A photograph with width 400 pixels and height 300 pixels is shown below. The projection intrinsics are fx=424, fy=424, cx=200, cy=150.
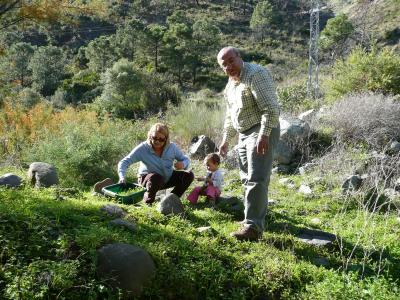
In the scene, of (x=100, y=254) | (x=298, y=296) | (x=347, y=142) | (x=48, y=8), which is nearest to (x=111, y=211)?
(x=100, y=254)

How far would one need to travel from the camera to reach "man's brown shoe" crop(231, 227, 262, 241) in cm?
359

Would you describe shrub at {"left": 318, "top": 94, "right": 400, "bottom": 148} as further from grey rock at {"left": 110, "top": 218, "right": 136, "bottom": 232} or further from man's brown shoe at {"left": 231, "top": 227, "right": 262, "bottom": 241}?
grey rock at {"left": 110, "top": 218, "right": 136, "bottom": 232}

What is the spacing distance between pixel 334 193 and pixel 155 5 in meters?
46.7

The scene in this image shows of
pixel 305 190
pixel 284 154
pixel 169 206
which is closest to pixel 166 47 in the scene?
pixel 284 154

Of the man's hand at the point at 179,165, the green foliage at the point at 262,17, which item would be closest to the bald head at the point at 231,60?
the man's hand at the point at 179,165

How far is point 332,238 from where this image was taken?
3.84 m

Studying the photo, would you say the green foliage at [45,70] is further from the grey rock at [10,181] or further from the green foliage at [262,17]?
the grey rock at [10,181]

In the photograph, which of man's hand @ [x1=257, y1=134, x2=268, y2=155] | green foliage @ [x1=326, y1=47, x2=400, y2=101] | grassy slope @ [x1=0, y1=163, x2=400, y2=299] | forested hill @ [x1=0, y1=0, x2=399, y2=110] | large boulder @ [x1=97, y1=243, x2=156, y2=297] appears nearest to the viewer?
grassy slope @ [x1=0, y1=163, x2=400, y2=299]

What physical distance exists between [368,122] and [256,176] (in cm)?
467

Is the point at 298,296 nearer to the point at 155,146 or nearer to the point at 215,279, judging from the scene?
the point at 215,279

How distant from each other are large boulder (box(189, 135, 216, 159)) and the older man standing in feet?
14.1

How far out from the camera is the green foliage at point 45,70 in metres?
33.1

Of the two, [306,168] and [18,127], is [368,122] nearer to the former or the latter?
[306,168]

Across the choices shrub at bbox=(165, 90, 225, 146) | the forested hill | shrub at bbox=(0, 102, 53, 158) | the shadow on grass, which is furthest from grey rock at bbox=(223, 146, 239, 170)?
the forested hill
